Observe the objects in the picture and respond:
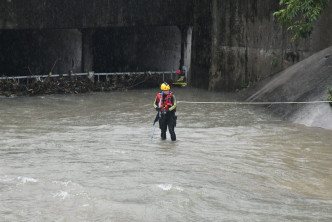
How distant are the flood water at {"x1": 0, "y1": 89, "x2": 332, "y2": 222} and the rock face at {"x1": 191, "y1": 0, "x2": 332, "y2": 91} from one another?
150 inches

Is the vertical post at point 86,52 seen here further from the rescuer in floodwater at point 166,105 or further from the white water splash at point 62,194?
the white water splash at point 62,194

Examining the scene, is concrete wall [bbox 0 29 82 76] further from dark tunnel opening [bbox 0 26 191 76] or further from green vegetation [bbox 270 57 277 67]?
green vegetation [bbox 270 57 277 67]

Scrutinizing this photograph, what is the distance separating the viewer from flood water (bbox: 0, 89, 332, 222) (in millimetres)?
9445

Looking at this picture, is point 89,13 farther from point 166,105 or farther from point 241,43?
point 166,105

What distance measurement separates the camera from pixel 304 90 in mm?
19578

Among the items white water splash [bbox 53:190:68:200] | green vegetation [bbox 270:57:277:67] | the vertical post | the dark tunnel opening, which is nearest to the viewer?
white water splash [bbox 53:190:68:200]

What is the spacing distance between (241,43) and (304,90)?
5.89 m

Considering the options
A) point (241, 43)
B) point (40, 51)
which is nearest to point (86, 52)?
point (40, 51)

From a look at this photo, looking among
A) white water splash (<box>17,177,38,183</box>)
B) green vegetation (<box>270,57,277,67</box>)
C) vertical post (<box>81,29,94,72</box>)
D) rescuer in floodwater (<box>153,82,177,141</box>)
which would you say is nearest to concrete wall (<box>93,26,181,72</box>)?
vertical post (<box>81,29,94,72</box>)

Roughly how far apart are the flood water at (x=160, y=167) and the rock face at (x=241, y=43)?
3.82m

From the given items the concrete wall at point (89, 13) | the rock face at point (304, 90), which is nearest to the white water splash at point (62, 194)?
the rock face at point (304, 90)

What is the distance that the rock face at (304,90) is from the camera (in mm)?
17734

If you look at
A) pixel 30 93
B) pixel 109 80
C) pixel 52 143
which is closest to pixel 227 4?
pixel 109 80

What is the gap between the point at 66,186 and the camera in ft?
34.9
